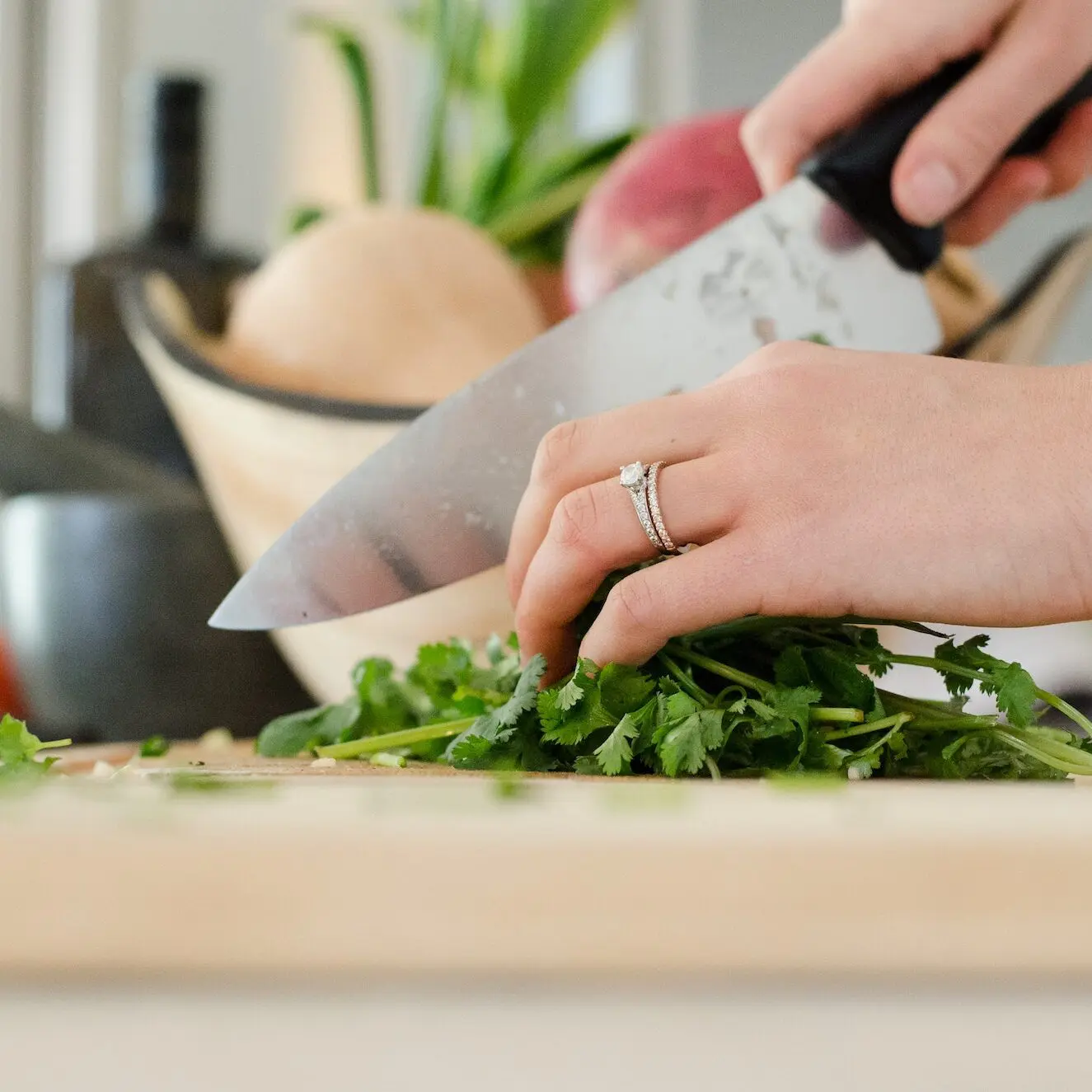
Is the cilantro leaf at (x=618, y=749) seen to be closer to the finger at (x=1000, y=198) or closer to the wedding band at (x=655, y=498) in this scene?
the wedding band at (x=655, y=498)

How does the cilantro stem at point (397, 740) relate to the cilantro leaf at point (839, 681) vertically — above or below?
below

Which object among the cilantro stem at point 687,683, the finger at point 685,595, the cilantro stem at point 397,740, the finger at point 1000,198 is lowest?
the cilantro stem at point 397,740

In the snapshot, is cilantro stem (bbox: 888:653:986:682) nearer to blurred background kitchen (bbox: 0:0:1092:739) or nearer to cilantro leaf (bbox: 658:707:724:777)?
cilantro leaf (bbox: 658:707:724:777)

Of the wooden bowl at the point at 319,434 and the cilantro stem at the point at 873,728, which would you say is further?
the wooden bowl at the point at 319,434

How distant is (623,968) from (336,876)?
0.07 m

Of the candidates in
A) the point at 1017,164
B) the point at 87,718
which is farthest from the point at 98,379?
the point at 1017,164

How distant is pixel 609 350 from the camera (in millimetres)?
733

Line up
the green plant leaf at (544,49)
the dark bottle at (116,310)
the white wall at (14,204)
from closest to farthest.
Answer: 1. the dark bottle at (116,310)
2. the green plant leaf at (544,49)
3. the white wall at (14,204)

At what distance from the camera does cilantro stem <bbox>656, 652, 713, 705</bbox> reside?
0.57 meters

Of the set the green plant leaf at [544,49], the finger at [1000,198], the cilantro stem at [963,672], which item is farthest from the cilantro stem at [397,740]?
the green plant leaf at [544,49]

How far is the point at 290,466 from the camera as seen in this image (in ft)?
3.19

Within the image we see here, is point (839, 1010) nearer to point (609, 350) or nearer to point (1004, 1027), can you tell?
point (1004, 1027)

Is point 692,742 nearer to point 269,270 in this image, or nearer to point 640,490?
point 640,490

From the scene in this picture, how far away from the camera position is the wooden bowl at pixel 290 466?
0.91m
